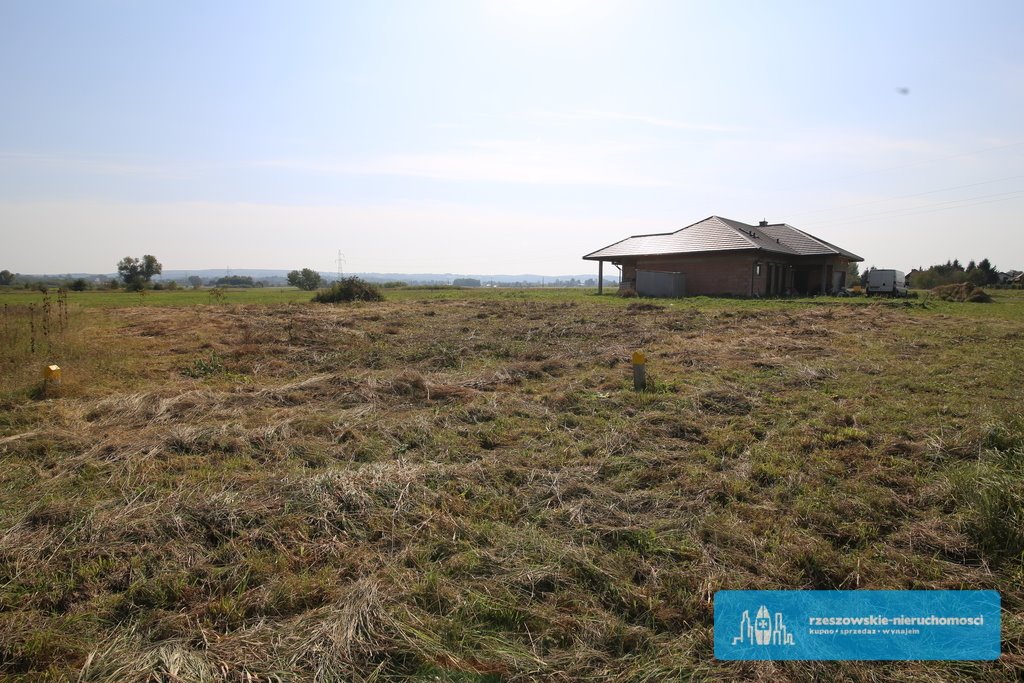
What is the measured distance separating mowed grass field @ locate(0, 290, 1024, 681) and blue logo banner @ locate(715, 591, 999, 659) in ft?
0.30

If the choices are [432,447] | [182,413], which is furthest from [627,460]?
[182,413]

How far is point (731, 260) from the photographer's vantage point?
29.3m

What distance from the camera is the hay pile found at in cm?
2531

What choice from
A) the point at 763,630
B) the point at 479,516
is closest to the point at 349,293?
the point at 479,516

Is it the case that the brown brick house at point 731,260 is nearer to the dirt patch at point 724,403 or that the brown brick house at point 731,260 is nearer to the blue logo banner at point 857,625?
the dirt patch at point 724,403

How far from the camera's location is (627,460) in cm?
507

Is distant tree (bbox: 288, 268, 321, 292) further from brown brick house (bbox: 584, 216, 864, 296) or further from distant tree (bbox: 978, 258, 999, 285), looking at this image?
distant tree (bbox: 978, 258, 999, 285)

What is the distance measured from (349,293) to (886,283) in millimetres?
30294

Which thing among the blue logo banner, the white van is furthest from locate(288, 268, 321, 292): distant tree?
the blue logo banner

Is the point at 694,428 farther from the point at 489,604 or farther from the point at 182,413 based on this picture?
the point at 182,413

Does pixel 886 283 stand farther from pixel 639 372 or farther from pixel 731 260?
pixel 639 372

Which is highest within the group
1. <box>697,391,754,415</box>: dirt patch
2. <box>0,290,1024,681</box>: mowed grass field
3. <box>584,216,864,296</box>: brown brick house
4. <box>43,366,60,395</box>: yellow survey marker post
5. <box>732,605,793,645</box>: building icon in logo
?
<box>584,216,864,296</box>: brown brick house

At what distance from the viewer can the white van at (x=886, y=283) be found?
101 feet

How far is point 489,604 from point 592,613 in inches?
22.5
